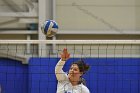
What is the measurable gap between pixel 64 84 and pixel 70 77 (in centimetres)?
10

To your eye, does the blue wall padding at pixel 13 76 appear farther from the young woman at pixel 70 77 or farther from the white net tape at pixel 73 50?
the young woman at pixel 70 77

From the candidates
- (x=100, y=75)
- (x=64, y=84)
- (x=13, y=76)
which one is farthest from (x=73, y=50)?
(x=64, y=84)

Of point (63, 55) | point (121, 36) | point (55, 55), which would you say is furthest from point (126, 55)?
point (63, 55)

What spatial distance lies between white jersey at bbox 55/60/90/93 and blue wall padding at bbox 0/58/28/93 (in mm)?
2637

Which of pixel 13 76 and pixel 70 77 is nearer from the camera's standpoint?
pixel 70 77

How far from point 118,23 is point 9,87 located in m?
2.32

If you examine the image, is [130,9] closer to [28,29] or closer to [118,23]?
[118,23]

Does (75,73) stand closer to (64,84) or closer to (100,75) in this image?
(64,84)

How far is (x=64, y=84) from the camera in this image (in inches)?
124

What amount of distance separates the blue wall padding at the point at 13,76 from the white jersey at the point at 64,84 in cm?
264

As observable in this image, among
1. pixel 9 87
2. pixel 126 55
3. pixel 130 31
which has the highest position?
pixel 130 31

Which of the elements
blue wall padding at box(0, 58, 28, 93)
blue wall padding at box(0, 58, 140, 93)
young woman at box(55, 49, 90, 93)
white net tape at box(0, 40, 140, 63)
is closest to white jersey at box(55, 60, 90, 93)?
young woman at box(55, 49, 90, 93)

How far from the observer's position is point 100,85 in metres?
5.67

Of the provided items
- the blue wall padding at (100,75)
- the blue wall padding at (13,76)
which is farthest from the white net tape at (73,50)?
the blue wall padding at (100,75)
